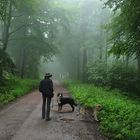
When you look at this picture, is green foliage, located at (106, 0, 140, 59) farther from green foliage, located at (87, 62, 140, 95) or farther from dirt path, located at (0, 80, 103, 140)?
green foliage, located at (87, 62, 140, 95)

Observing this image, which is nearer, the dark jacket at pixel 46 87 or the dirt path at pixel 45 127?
the dirt path at pixel 45 127

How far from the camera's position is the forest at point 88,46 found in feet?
52.8

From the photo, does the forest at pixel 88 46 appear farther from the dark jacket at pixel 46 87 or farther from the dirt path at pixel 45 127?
the dark jacket at pixel 46 87

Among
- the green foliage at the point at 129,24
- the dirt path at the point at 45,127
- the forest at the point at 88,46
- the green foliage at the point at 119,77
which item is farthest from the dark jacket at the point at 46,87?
the green foliage at the point at 119,77

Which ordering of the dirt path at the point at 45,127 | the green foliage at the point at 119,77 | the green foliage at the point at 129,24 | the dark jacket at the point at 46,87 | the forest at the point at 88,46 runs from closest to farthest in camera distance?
the dirt path at the point at 45,127, the dark jacket at the point at 46,87, the forest at the point at 88,46, the green foliage at the point at 129,24, the green foliage at the point at 119,77

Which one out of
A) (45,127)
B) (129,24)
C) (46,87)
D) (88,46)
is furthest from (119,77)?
(45,127)

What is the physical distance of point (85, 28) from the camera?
51.6 metres

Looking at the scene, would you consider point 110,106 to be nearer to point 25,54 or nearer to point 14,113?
point 14,113

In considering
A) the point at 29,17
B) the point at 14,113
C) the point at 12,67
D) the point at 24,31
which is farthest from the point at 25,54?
the point at 14,113

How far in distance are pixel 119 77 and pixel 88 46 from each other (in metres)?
15.5

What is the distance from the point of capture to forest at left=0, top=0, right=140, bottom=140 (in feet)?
52.8

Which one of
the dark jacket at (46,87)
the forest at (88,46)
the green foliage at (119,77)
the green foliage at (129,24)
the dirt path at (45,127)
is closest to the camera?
the dirt path at (45,127)

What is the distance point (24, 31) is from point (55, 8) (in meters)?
5.17

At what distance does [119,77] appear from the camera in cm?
3428
